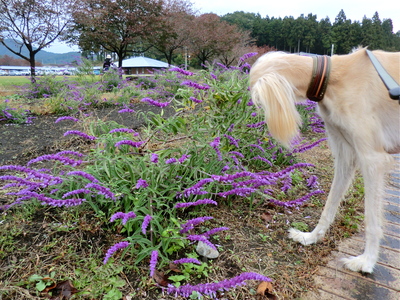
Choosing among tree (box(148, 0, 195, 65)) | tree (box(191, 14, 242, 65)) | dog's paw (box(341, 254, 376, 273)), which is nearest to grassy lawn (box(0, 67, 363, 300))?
dog's paw (box(341, 254, 376, 273))

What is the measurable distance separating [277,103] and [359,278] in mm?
1244

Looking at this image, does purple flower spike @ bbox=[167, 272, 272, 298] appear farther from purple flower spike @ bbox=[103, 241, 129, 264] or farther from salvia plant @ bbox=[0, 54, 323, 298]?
purple flower spike @ bbox=[103, 241, 129, 264]

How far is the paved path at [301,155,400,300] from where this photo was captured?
158 centimetres

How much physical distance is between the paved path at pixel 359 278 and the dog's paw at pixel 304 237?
0.16m

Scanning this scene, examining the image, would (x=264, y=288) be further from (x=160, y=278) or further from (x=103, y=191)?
(x=103, y=191)

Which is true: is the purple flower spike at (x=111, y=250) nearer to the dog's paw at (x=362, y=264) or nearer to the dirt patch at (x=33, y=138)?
the dog's paw at (x=362, y=264)

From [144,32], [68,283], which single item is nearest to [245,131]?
[68,283]

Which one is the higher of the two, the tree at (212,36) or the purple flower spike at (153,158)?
the tree at (212,36)

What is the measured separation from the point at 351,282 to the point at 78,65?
8.12m

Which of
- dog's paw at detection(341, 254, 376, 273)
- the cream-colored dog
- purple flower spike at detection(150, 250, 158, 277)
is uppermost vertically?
the cream-colored dog

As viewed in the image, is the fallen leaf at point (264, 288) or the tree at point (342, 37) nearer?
the fallen leaf at point (264, 288)

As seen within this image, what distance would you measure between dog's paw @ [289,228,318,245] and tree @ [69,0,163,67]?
16.3 m

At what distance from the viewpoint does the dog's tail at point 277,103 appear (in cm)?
168

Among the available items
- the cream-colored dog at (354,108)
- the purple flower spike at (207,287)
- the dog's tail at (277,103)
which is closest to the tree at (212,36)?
the cream-colored dog at (354,108)
